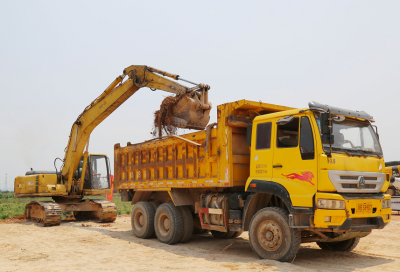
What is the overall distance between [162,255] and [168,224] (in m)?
1.88

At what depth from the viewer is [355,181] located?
295 inches

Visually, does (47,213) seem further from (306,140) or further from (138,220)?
(306,140)

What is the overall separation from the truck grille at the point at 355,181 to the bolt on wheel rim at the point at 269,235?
1455mm

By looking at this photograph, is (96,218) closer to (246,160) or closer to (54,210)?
(54,210)

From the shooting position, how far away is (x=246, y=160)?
920 cm

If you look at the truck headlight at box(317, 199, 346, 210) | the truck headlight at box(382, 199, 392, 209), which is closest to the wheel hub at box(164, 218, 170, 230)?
the truck headlight at box(317, 199, 346, 210)

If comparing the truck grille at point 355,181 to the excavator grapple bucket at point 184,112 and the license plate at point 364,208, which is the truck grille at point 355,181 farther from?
the excavator grapple bucket at point 184,112

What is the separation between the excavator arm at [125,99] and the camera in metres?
11.4

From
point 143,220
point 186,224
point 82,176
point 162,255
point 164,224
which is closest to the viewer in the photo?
point 162,255

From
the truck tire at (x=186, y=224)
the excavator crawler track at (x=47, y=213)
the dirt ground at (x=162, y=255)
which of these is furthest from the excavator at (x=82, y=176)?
the truck tire at (x=186, y=224)

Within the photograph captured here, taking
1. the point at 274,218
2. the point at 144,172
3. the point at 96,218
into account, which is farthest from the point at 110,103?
the point at 274,218

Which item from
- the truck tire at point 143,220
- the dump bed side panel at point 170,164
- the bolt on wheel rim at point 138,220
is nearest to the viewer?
the dump bed side panel at point 170,164

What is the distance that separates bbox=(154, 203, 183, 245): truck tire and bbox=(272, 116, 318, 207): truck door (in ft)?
12.0

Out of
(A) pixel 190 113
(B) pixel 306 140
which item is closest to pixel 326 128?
(B) pixel 306 140
